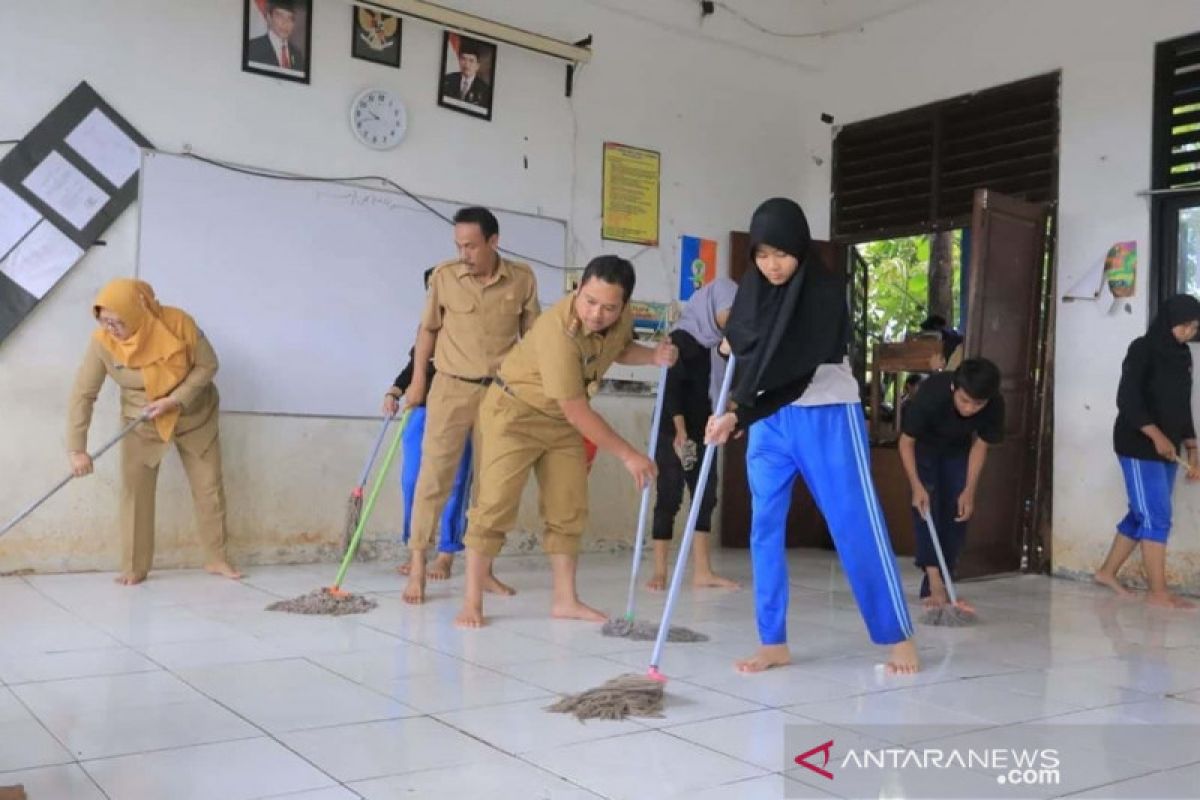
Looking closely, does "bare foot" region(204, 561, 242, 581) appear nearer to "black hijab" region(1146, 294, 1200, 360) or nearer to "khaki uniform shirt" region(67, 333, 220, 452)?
"khaki uniform shirt" region(67, 333, 220, 452)

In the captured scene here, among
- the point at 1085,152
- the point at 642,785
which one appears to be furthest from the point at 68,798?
the point at 1085,152

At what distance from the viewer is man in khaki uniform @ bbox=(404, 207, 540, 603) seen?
158 inches

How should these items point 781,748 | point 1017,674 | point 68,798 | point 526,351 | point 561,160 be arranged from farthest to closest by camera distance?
point 561,160, point 526,351, point 1017,674, point 781,748, point 68,798

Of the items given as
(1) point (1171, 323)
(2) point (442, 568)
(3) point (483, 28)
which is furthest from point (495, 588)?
(1) point (1171, 323)

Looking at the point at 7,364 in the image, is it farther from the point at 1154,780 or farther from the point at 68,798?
the point at 1154,780

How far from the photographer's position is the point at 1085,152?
5398 millimetres

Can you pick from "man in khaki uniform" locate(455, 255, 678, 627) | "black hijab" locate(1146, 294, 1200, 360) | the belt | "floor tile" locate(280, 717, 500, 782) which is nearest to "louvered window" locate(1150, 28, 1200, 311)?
"black hijab" locate(1146, 294, 1200, 360)

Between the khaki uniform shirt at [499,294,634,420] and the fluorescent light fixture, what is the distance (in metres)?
2.37

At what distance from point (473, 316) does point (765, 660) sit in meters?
1.72

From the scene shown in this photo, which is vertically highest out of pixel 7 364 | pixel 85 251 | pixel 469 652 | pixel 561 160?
pixel 561 160

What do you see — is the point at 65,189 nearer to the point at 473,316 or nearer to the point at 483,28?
the point at 473,316

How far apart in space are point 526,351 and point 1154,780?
215 centimetres

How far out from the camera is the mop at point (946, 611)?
394cm

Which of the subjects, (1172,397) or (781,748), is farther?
(1172,397)
